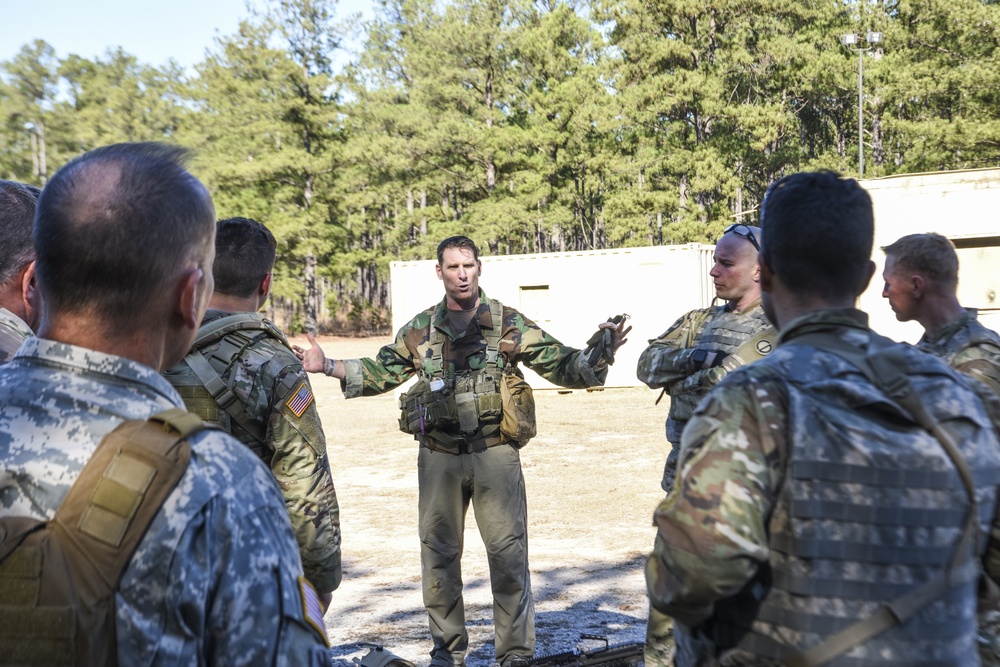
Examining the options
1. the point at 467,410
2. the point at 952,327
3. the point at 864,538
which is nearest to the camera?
the point at 864,538

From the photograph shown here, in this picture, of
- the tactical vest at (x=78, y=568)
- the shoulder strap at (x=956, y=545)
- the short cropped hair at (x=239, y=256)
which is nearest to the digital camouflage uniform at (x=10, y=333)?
the short cropped hair at (x=239, y=256)

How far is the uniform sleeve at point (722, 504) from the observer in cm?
201

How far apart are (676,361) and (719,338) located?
0.27m

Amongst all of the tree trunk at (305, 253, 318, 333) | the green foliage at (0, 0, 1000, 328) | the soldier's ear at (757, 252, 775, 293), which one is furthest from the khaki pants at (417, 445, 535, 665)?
the tree trunk at (305, 253, 318, 333)

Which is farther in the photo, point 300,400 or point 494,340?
point 494,340

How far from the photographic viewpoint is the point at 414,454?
13.5m

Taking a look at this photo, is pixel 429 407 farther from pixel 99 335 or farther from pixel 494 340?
pixel 99 335

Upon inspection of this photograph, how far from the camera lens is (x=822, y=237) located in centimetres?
219

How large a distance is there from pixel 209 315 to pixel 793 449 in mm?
2396

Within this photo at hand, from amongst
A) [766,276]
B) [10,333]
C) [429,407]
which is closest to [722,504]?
[766,276]

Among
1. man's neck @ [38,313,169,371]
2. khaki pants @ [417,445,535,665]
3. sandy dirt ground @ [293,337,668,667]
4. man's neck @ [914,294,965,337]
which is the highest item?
man's neck @ [38,313,169,371]

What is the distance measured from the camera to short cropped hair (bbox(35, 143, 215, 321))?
4.98ft

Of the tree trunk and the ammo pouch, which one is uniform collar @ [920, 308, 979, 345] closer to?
the ammo pouch

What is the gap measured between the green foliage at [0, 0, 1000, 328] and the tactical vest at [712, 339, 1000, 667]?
3583 cm
